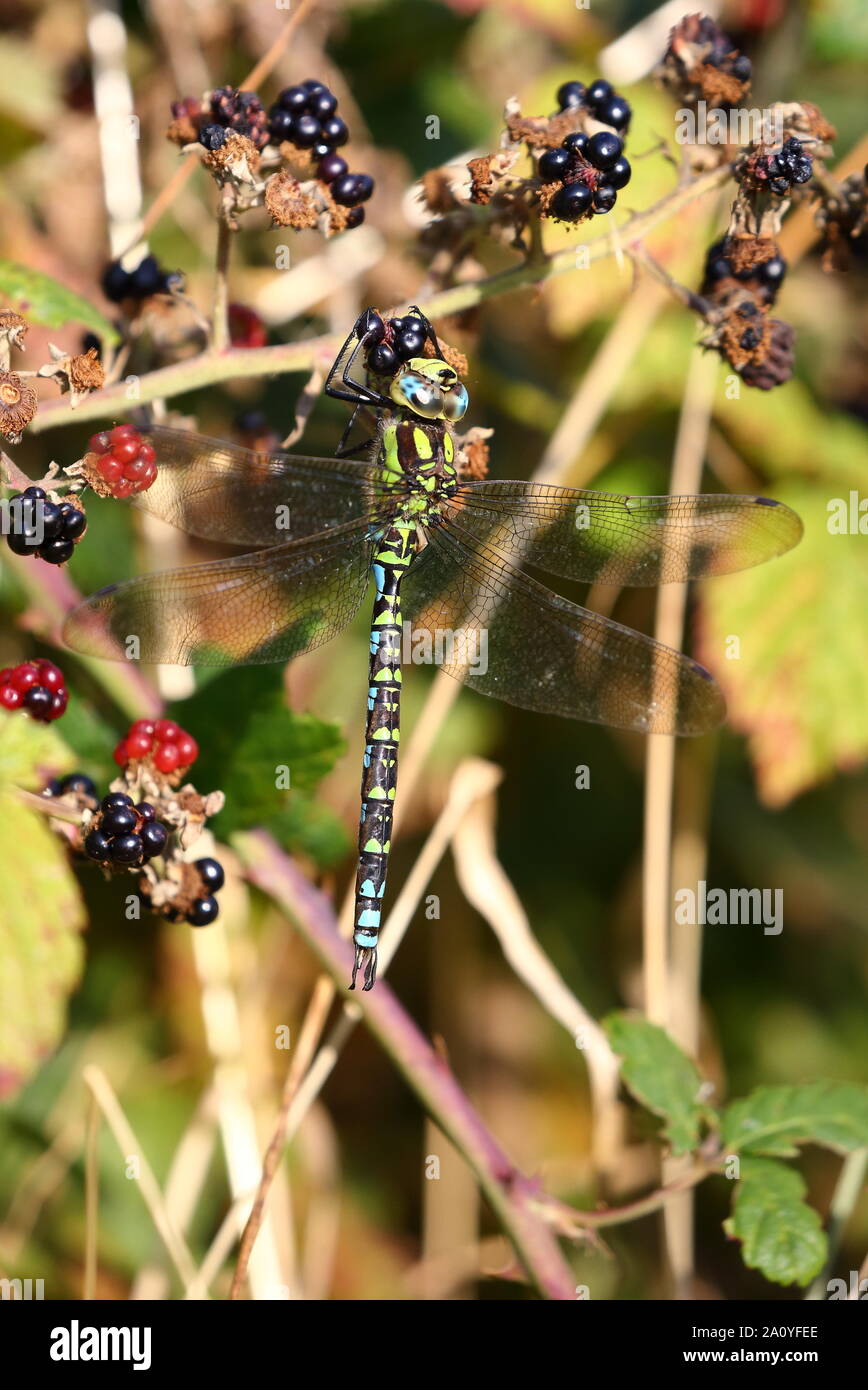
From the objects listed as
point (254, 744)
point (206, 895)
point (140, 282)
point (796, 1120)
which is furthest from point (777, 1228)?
point (140, 282)

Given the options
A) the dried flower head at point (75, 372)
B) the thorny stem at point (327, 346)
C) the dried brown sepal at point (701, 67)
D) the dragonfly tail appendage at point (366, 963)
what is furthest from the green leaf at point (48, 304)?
the dragonfly tail appendage at point (366, 963)

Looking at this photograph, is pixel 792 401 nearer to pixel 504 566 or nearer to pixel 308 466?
pixel 504 566

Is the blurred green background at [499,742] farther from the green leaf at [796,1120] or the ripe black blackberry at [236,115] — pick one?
A: the ripe black blackberry at [236,115]

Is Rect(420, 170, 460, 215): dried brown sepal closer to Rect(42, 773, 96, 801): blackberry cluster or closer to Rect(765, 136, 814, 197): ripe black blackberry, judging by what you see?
Rect(765, 136, 814, 197): ripe black blackberry

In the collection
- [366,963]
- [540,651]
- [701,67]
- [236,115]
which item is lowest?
[366,963]

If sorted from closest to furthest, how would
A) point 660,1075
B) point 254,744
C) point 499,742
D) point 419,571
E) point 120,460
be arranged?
point 120,460
point 254,744
point 660,1075
point 419,571
point 499,742

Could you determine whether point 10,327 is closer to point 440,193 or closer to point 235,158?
point 235,158
